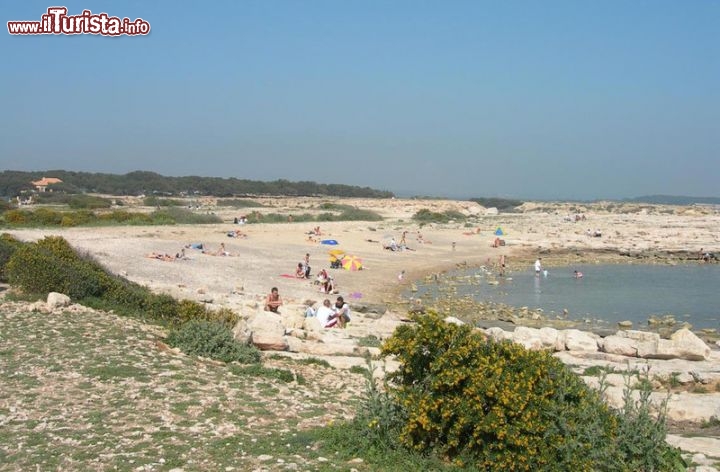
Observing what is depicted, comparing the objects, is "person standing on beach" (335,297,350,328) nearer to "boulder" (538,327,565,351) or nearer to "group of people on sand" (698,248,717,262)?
"boulder" (538,327,565,351)

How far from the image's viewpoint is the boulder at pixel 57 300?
13.8 meters

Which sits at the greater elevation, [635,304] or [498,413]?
[498,413]

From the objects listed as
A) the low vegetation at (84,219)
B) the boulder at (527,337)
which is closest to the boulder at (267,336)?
the boulder at (527,337)

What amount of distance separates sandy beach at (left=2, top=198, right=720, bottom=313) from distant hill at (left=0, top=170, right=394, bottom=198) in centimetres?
5717

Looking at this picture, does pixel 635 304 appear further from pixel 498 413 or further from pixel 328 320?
pixel 498 413

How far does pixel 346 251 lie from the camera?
1554 inches

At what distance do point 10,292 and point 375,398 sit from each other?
11.5 metres

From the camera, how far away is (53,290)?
14867mm

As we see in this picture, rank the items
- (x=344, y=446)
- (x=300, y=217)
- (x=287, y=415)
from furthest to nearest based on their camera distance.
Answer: (x=300, y=217) → (x=287, y=415) → (x=344, y=446)

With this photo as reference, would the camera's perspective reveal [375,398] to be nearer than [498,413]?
No

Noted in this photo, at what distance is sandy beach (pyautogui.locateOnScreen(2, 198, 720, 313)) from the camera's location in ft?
83.9

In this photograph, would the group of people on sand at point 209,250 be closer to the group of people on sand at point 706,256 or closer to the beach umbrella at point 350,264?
the beach umbrella at point 350,264

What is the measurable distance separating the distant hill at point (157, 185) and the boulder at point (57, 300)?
8673 cm

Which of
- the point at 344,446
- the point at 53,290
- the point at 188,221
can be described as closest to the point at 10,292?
the point at 53,290
